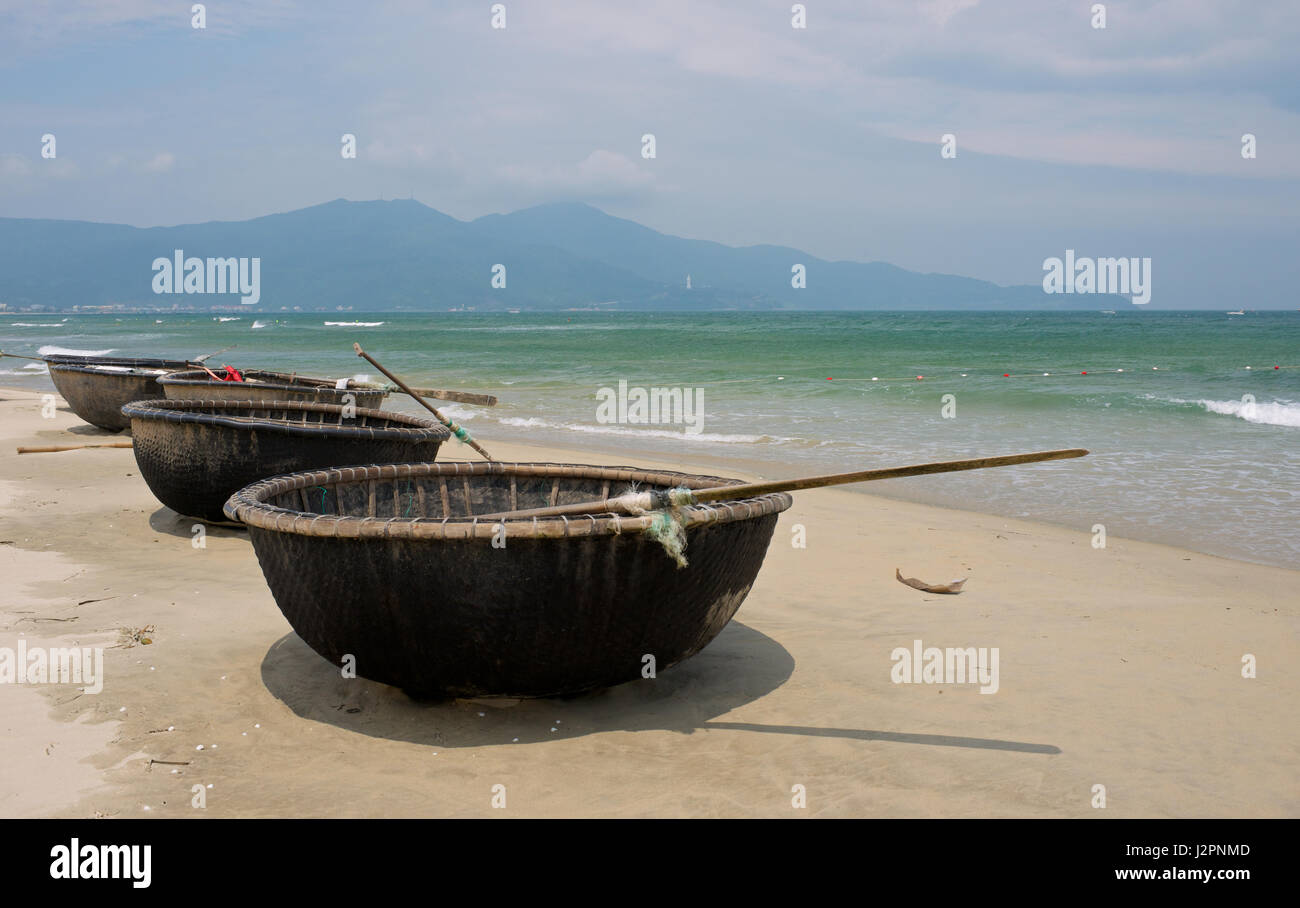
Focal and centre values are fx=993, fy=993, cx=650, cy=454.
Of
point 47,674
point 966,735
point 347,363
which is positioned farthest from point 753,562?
point 347,363

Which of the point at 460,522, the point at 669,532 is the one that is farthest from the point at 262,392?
the point at 669,532

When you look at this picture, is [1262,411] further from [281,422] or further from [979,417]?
[281,422]

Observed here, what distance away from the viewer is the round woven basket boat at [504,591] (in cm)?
312

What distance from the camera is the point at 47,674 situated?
12.3 feet

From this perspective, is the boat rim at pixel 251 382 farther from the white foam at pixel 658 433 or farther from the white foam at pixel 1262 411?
the white foam at pixel 1262 411

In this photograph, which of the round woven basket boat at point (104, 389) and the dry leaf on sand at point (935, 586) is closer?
the dry leaf on sand at point (935, 586)

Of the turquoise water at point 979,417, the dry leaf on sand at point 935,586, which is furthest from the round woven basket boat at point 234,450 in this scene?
the turquoise water at point 979,417

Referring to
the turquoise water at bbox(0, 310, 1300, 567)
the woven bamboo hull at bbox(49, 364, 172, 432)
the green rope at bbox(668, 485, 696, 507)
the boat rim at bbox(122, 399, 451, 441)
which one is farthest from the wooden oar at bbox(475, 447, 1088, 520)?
the woven bamboo hull at bbox(49, 364, 172, 432)

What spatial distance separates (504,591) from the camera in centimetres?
315

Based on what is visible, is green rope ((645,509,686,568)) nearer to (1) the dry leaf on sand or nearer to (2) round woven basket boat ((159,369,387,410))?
(1) the dry leaf on sand

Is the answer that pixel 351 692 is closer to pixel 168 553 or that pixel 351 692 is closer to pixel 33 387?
pixel 168 553

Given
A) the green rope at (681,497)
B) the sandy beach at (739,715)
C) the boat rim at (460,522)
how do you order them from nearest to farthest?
the sandy beach at (739,715), the boat rim at (460,522), the green rope at (681,497)

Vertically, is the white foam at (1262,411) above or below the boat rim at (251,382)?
below

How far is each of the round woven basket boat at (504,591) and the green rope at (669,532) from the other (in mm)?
25
